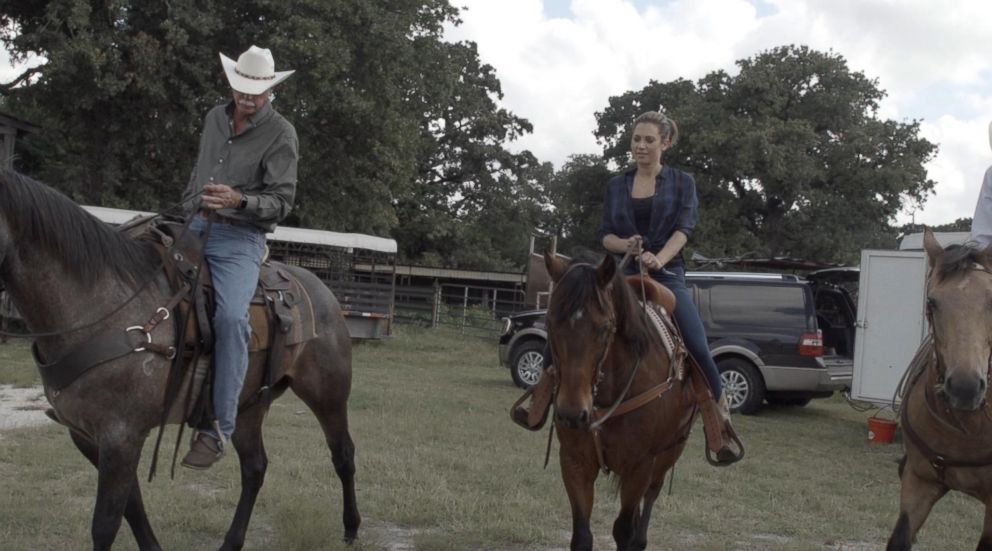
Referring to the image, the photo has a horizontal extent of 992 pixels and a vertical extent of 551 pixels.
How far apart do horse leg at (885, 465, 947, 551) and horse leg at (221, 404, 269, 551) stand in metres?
3.40

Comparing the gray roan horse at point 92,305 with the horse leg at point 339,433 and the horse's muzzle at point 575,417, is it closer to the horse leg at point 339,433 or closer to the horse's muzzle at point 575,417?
the horse leg at point 339,433

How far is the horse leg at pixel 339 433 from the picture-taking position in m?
5.66

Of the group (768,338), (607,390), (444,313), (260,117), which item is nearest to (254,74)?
(260,117)

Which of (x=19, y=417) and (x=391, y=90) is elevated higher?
(x=391, y=90)

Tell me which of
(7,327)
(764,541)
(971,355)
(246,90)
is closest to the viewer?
(971,355)

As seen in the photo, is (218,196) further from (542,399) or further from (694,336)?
(694,336)

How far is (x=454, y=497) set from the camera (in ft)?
22.2

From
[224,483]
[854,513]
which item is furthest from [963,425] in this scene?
[224,483]

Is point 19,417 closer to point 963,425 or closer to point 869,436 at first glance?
point 963,425

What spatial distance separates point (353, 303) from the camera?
2122 centimetres

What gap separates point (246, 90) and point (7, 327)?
15.7m

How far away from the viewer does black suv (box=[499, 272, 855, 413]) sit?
13508 mm

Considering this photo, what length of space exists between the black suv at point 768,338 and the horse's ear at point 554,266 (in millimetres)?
9209

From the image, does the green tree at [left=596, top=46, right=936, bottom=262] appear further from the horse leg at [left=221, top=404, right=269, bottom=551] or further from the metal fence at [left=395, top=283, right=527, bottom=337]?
the horse leg at [left=221, top=404, right=269, bottom=551]
